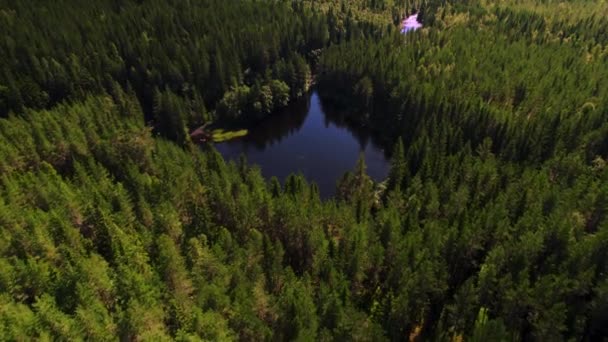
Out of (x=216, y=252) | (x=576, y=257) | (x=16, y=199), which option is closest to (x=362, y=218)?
(x=216, y=252)

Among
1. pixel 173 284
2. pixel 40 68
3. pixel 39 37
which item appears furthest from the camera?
pixel 39 37

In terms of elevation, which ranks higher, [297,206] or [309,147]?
[297,206]

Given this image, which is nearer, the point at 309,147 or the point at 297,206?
the point at 297,206

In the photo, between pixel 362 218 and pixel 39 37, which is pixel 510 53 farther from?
pixel 39 37

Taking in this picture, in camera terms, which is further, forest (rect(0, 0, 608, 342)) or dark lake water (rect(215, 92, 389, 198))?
dark lake water (rect(215, 92, 389, 198))
